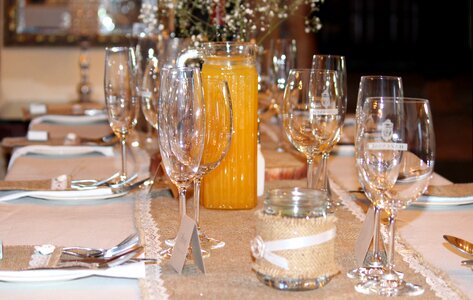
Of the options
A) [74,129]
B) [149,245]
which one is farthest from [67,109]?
[149,245]

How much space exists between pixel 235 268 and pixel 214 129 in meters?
0.27

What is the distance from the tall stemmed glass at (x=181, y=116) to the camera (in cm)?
138

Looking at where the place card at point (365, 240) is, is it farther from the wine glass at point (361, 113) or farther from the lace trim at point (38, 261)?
the lace trim at point (38, 261)

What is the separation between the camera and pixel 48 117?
3.41 m

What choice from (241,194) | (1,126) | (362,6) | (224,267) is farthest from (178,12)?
(362,6)

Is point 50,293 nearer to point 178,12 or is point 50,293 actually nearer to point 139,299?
point 139,299

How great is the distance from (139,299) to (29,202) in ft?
2.35

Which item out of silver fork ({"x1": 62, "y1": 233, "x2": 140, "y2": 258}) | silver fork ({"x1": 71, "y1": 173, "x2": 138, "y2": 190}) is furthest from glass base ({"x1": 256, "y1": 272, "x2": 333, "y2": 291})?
silver fork ({"x1": 71, "y1": 173, "x2": 138, "y2": 190})

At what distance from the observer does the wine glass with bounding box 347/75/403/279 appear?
135cm

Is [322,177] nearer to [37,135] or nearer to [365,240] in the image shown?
[365,240]

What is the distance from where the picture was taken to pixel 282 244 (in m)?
1.20

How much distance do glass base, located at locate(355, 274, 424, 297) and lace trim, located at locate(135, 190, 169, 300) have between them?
27 cm

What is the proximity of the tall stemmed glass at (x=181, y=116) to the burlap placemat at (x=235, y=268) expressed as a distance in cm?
17

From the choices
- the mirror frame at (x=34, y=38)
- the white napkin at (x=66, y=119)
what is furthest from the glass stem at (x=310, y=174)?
the mirror frame at (x=34, y=38)
